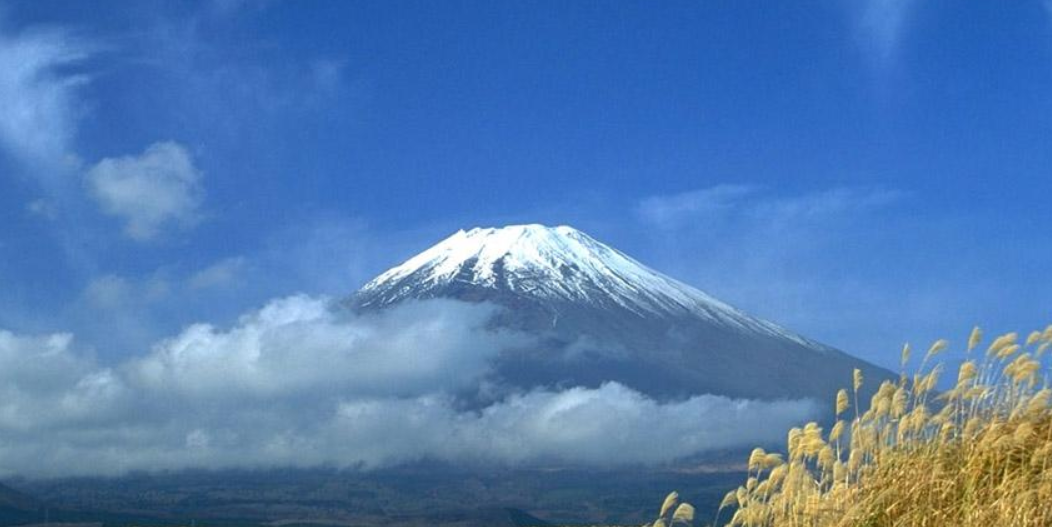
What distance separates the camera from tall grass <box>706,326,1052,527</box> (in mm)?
10141

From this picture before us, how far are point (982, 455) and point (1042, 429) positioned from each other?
0.67 metres

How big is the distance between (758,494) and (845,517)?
61.4 inches

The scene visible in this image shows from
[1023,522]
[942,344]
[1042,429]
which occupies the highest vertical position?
[942,344]

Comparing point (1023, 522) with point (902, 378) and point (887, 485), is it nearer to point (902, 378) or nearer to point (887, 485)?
point (887, 485)

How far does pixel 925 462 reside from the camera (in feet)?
34.8

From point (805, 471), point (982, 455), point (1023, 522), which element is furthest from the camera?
point (805, 471)

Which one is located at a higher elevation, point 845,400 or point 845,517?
point 845,400

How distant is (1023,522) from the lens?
32.0ft

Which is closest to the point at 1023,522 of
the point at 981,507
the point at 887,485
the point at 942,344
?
the point at 981,507

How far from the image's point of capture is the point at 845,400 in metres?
10.8

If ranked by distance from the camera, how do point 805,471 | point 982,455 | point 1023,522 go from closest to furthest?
point 1023,522, point 982,455, point 805,471

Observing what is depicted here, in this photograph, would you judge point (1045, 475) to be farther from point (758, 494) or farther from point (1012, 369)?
point (758, 494)

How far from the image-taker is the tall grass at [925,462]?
10.1 m

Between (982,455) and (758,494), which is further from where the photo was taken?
(758,494)
